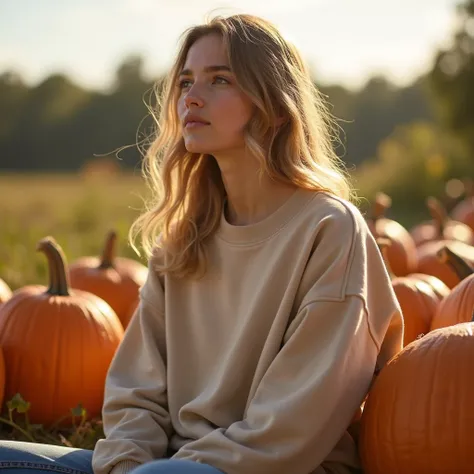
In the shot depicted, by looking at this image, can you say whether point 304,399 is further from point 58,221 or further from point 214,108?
point 58,221

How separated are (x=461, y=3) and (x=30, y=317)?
60.0 feet

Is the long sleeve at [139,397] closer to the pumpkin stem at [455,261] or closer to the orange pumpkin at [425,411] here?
the orange pumpkin at [425,411]

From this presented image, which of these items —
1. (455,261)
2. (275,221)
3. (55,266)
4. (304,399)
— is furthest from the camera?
(55,266)

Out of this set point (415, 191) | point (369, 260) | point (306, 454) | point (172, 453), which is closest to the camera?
point (306, 454)

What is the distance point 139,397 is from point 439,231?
3684 millimetres

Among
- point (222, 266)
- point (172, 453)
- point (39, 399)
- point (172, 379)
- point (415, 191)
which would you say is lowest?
point (415, 191)

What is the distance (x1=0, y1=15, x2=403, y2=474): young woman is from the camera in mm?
2463

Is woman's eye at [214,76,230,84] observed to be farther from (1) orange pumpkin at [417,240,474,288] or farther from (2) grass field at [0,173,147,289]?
(1) orange pumpkin at [417,240,474,288]

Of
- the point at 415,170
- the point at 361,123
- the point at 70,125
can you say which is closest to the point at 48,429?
the point at 415,170

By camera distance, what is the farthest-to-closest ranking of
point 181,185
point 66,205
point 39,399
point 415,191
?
point 415,191 → point 66,205 → point 39,399 → point 181,185

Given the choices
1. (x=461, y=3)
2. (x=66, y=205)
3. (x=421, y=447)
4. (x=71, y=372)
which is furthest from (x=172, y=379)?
(x=461, y=3)

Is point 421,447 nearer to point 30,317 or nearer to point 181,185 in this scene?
point 181,185

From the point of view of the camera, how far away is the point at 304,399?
7.89 feet

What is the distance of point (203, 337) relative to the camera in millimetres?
2855
